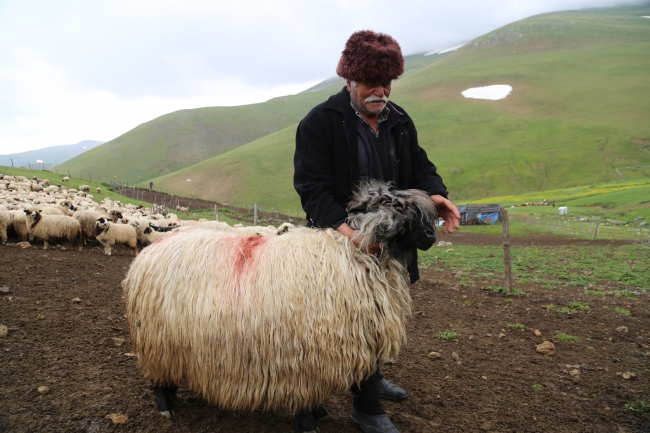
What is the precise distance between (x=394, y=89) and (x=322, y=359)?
328 feet

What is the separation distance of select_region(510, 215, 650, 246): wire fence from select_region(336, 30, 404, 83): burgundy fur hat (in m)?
24.0

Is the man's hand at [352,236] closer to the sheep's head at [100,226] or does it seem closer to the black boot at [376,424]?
the black boot at [376,424]

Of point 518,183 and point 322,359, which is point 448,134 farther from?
point 322,359

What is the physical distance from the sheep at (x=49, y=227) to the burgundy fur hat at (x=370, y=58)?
11.7m

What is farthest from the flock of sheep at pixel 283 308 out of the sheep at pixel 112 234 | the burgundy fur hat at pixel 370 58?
the sheep at pixel 112 234

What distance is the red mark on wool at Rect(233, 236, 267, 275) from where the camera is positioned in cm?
308

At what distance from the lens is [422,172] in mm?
3564

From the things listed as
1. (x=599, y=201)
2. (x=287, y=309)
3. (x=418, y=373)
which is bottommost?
(x=599, y=201)

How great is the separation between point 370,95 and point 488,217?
3310 cm

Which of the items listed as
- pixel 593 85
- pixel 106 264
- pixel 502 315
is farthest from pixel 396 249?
pixel 593 85

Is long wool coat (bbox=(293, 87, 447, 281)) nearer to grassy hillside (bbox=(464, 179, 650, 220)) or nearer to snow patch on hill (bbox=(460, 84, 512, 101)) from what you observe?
grassy hillside (bbox=(464, 179, 650, 220))

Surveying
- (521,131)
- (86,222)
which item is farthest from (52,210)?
(521,131)

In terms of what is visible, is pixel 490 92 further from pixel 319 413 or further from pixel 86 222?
pixel 319 413

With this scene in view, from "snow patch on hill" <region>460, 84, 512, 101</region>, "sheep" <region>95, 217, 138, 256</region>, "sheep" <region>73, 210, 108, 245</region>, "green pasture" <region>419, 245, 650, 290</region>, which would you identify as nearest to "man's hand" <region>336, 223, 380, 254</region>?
"green pasture" <region>419, 245, 650, 290</region>
